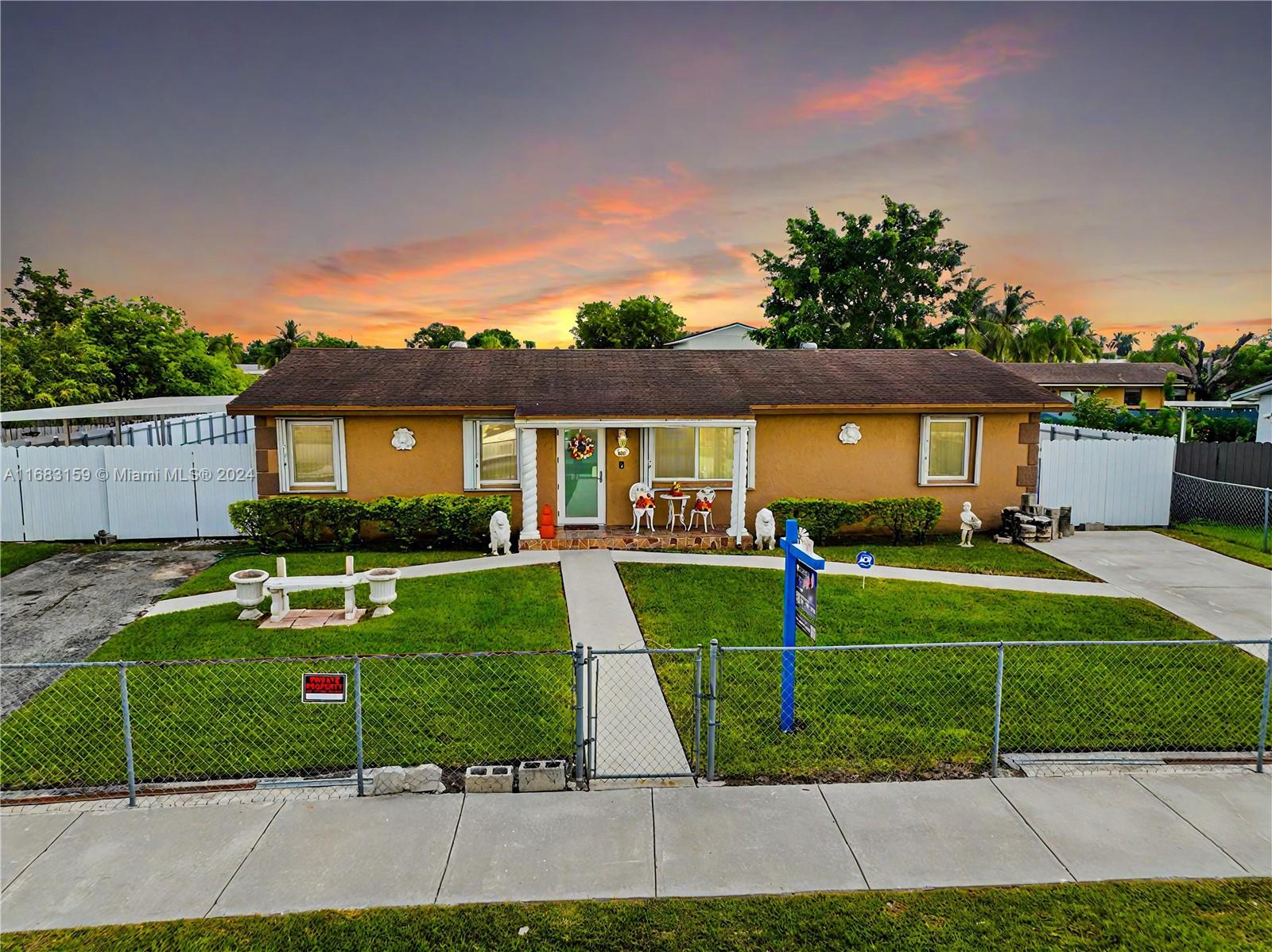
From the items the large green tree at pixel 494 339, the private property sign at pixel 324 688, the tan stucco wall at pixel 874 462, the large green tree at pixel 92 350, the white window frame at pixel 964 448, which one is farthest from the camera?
the large green tree at pixel 494 339

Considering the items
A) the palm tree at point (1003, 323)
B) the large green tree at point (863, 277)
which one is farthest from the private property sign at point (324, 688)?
the palm tree at point (1003, 323)

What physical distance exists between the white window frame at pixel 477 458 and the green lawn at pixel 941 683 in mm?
4937

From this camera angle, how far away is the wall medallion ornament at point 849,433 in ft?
49.8

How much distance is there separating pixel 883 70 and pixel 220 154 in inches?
642

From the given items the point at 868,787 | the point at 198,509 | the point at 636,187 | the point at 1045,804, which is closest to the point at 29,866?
the point at 868,787

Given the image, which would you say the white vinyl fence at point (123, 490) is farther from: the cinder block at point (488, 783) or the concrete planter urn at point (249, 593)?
the cinder block at point (488, 783)

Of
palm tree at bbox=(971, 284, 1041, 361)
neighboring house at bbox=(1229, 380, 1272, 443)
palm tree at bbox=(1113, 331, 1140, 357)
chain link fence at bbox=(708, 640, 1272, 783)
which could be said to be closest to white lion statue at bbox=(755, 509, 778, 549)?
chain link fence at bbox=(708, 640, 1272, 783)

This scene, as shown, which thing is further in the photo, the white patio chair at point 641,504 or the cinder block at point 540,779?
the white patio chair at point 641,504

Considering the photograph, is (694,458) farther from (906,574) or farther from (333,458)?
(333,458)

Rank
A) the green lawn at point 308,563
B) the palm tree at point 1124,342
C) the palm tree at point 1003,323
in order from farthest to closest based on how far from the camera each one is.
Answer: the palm tree at point 1124,342 < the palm tree at point 1003,323 < the green lawn at point 308,563

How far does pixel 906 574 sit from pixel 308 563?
10.6 meters

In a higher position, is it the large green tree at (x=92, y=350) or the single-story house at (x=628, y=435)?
the large green tree at (x=92, y=350)

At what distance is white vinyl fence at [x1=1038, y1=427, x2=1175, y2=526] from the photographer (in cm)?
1600

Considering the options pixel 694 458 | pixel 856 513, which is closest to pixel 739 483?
pixel 694 458
